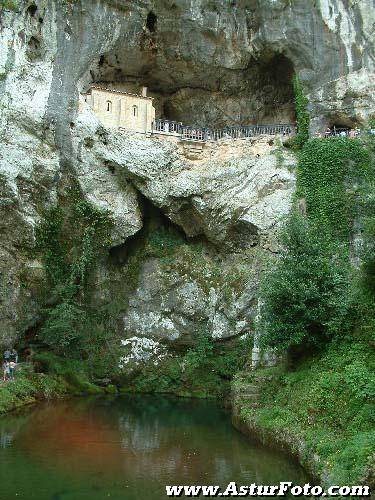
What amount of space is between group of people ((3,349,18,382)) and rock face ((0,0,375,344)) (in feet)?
2.59

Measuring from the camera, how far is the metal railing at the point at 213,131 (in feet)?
94.3

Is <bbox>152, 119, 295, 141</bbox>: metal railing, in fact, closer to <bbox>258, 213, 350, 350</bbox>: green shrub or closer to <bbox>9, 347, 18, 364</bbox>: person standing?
<bbox>258, 213, 350, 350</bbox>: green shrub

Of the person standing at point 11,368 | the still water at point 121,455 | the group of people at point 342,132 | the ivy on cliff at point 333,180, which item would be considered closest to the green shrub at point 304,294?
the still water at point 121,455

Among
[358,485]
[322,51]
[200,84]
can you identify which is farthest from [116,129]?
[358,485]

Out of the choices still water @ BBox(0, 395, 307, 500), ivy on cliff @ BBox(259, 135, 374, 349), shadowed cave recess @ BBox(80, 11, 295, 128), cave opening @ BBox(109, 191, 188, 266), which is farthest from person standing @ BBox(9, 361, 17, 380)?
shadowed cave recess @ BBox(80, 11, 295, 128)

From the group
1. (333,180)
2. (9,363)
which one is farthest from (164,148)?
(9,363)

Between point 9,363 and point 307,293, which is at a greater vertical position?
point 307,293

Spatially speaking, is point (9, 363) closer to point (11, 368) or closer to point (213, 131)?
point (11, 368)

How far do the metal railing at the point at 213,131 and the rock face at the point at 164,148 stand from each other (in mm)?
1071

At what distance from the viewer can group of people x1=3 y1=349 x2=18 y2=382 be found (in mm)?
22078

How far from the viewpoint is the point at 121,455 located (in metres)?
13.7

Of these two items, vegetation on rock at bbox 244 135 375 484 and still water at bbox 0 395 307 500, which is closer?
still water at bbox 0 395 307 500

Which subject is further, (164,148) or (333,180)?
(164,148)

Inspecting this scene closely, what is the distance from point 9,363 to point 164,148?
1361 centimetres
